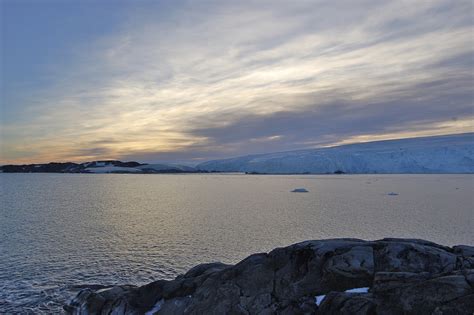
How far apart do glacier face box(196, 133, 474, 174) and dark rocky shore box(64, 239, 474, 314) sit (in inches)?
3186

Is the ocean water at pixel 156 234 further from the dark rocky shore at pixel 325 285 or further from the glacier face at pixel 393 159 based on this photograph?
the glacier face at pixel 393 159

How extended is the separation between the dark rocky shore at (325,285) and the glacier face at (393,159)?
8092 cm

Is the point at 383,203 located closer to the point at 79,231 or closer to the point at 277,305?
the point at 79,231

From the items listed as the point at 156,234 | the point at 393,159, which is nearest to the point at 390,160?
the point at 393,159

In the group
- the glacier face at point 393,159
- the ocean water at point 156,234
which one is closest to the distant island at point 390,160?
the glacier face at point 393,159

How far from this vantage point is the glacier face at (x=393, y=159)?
78438mm

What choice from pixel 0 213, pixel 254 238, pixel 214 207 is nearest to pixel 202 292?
pixel 254 238

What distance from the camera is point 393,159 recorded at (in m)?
84.1

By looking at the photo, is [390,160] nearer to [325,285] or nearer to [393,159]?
[393,159]

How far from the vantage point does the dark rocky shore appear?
6.04 metres

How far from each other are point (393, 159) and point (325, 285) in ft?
274

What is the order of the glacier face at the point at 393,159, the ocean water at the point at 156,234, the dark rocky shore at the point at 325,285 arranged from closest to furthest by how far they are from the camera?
the dark rocky shore at the point at 325,285
the ocean water at the point at 156,234
the glacier face at the point at 393,159

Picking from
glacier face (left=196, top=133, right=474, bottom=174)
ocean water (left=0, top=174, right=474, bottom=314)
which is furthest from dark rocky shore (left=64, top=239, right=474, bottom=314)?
glacier face (left=196, top=133, right=474, bottom=174)

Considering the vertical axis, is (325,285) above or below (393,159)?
below
